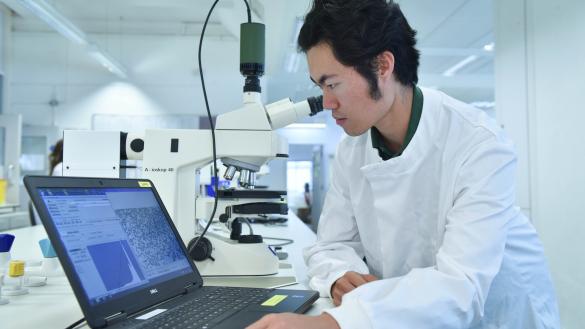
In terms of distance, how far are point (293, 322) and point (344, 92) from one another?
1.67 ft

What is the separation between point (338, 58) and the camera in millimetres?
878

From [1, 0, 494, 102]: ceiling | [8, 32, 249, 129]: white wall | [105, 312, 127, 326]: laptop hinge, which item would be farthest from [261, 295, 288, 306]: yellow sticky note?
[8, 32, 249, 129]: white wall

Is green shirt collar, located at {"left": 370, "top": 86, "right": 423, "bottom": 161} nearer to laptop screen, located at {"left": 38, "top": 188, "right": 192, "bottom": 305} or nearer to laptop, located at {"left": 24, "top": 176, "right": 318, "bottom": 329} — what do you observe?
laptop, located at {"left": 24, "top": 176, "right": 318, "bottom": 329}

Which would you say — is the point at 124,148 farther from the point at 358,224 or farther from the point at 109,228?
the point at 358,224

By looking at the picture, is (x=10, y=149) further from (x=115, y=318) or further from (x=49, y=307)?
(x=115, y=318)

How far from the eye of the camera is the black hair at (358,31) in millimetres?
866

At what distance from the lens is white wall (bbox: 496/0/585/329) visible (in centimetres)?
232

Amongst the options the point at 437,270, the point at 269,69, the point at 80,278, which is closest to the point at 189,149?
the point at 80,278

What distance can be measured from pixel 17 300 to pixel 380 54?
2.97 feet

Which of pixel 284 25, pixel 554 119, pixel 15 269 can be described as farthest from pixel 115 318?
pixel 284 25

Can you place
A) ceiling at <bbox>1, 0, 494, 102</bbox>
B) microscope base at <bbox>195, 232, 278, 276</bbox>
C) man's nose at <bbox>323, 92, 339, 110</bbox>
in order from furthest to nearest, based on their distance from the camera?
1. ceiling at <bbox>1, 0, 494, 102</bbox>
2. microscope base at <bbox>195, 232, 278, 276</bbox>
3. man's nose at <bbox>323, 92, 339, 110</bbox>

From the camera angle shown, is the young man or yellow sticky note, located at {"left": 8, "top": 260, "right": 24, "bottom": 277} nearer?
the young man

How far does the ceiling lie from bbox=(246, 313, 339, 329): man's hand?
2.87 m

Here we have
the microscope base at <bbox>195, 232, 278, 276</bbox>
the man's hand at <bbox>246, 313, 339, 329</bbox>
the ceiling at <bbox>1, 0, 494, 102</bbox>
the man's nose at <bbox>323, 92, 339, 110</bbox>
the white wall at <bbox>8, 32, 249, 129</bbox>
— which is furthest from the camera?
the white wall at <bbox>8, 32, 249, 129</bbox>
